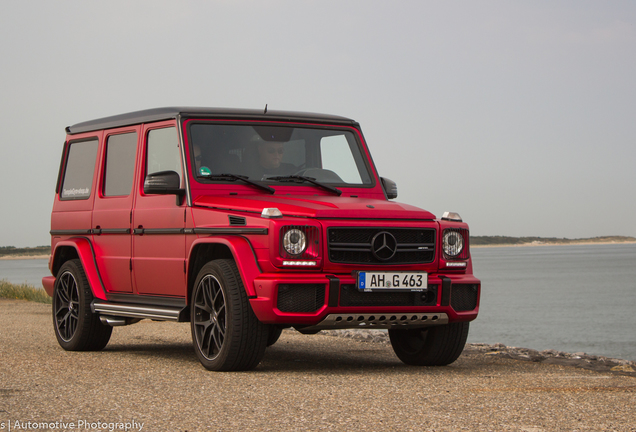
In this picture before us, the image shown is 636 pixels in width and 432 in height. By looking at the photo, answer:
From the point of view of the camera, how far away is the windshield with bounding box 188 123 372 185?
295 inches

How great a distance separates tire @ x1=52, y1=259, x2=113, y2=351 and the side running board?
0.19 metres

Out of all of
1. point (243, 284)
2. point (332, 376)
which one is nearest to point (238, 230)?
point (243, 284)

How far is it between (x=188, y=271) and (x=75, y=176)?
2880 millimetres

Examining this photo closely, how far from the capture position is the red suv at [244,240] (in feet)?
20.7

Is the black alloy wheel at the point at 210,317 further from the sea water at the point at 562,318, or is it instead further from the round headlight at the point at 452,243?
the sea water at the point at 562,318

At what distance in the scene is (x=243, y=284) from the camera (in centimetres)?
641

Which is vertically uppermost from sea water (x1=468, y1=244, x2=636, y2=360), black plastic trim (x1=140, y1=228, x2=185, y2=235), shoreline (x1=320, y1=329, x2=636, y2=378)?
black plastic trim (x1=140, y1=228, x2=185, y2=235)

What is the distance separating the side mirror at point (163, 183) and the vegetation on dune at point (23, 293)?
13.4 meters

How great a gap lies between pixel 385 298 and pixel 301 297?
694 mm

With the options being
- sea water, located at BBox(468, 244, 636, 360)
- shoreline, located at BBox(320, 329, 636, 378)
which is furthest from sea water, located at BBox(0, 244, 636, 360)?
shoreline, located at BBox(320, 329, 636, 378)

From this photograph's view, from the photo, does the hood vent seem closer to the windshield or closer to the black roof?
the windshield

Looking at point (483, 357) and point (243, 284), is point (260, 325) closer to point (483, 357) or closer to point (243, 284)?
point (243, 284)

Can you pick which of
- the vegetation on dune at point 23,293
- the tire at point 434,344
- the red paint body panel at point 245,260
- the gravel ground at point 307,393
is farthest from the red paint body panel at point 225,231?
the vegetation on dune at point 23,293

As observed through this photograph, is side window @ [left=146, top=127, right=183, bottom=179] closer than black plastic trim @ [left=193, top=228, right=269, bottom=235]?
No
